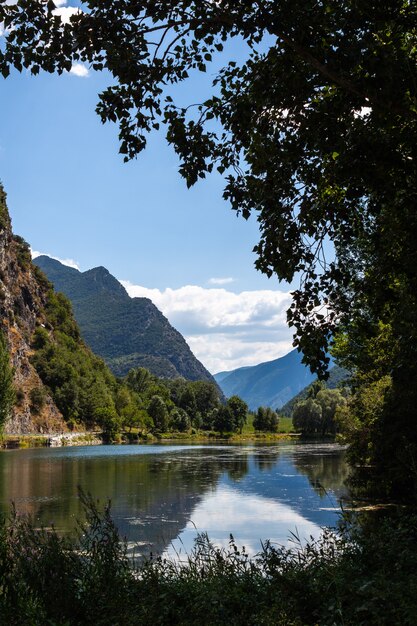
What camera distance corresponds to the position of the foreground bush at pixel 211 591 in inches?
250

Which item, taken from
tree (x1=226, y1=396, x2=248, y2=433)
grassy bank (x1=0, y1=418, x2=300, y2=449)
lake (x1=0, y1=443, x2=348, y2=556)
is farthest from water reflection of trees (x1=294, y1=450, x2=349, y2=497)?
tree (x1=226, y1=396, x2=248, y2=433)

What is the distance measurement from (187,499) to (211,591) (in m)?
23.0

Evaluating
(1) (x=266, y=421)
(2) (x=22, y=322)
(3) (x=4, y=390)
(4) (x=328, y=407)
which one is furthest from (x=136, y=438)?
(3) (x=4, y=390)

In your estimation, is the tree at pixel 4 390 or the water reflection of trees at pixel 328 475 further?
the tree at pixel 4 390

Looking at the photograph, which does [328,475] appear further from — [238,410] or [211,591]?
[238,410]

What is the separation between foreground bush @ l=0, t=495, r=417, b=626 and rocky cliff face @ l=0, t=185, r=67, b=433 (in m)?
105

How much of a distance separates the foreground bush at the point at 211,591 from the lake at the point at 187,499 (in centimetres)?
310

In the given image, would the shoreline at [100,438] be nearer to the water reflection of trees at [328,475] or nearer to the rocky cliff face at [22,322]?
the rocky cliff face at [22,322]

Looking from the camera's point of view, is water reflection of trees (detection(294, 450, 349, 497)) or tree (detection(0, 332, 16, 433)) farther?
tree (detection(0, 332, 16, 433))

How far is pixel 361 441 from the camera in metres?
32.8

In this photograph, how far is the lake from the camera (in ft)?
68.3

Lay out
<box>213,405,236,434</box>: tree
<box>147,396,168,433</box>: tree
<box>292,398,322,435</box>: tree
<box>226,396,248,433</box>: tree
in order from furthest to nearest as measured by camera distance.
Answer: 1. <box>226,396,248,433</box>: tree
2. <box>213,405,236,434</box>: tree
3. <box>147,396,168,433</box>: tree
4. <box>292,398,322,435</box>: tree

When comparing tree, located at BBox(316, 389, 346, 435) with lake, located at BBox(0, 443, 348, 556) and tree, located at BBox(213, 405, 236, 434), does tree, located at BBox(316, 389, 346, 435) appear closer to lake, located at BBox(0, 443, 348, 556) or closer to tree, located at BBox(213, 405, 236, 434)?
tree, located at BBox(213, 405, 236, 434)

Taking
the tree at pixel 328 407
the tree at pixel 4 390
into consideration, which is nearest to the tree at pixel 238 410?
the tree at pixel 328 407
